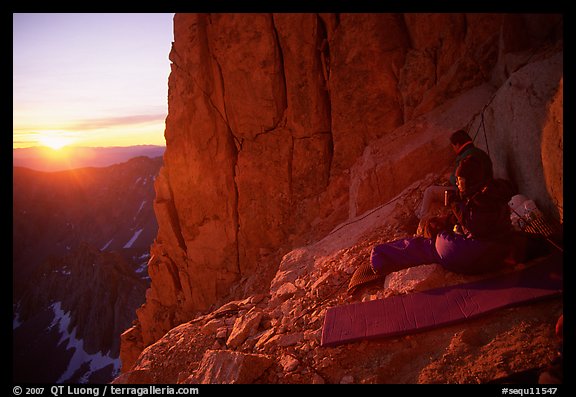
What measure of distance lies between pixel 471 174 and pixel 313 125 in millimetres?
7111

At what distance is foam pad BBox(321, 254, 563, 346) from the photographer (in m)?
3.42

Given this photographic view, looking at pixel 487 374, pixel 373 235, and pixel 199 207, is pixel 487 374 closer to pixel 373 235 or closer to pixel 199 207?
pixel 373 235

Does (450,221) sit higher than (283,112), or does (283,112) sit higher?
(283,112)

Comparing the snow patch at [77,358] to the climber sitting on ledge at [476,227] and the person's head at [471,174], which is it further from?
the person's head at [471,174]

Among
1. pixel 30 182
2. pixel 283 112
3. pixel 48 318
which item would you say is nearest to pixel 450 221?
pixel 283 112

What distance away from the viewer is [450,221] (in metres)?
4.42

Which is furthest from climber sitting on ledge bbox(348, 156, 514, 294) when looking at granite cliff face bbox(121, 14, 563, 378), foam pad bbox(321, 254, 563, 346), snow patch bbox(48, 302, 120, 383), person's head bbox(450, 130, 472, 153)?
snow patch bbox(48, 302, 120, 383)

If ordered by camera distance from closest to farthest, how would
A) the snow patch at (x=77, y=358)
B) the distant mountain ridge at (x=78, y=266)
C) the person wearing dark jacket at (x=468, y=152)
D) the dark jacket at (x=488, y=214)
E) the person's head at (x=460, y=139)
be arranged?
the dark jacket at (x=488, y=214) < the person wearing dark jacket at (x=468, y=152) < the person's head at (x=460, y=139) < the snow patch at (x=77, y=358) < the distant mountain ridge at (x=78, y=266)

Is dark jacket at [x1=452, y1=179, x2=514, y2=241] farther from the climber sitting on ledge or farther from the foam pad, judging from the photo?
the foam pad

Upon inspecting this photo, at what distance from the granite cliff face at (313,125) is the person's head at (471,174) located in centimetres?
102

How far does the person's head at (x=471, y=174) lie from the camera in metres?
3.92

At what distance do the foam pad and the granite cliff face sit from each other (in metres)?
1.23

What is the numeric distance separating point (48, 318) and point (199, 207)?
181 feet

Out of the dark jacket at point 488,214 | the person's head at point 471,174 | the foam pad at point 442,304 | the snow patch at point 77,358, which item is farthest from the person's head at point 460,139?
the snow patch at point 77,358
